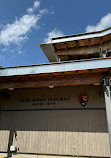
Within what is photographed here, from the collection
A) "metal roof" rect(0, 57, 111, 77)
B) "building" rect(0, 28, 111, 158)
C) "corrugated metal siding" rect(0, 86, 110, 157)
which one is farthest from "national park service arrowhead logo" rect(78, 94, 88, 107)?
"metal roof" rect(0, 57, 111, 77)

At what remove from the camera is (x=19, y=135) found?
42.0ft

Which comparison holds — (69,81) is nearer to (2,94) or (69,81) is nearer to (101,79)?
(101,79)

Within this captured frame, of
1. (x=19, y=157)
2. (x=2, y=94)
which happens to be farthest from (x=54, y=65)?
(x=19, y=157)

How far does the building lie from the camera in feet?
33.0

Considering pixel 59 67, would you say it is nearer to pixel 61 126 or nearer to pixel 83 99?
pixel 83 99

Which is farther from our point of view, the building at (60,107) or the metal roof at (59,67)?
the building at (60,107)

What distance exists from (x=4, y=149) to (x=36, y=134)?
11.0 ft

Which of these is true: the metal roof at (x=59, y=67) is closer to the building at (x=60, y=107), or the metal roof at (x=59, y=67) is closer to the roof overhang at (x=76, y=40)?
the building at (x=60, y=107)

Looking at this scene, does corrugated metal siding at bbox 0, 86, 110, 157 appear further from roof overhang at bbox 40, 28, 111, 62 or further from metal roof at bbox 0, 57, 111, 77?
roof overhang at bbox 40, 28, 111, 62

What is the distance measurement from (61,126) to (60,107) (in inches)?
66.5

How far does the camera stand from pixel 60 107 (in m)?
12.7

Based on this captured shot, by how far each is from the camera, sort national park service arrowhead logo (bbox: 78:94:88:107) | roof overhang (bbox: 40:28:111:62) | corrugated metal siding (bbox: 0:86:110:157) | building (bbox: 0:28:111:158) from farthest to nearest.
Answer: roof overhang (bbox: 40:28:111:62)
national park service arrowhead logo (bbox: 78:94:88:107)
corrugated metal siding (bbox: 0:86:110:157)
building (bbox: 0:28:111:158)

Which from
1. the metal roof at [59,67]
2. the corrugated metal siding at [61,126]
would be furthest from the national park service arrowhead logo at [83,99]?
the metal roof at [59,67]

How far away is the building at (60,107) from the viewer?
1007cm
